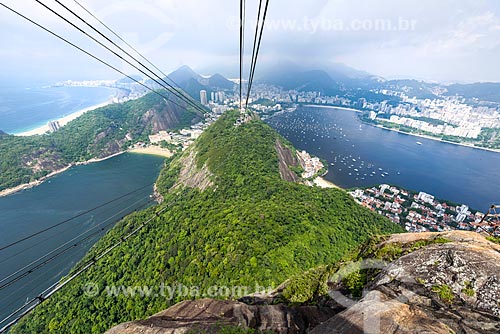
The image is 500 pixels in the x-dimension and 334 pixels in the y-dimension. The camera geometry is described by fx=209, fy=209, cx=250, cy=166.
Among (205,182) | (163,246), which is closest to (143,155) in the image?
(205,182)

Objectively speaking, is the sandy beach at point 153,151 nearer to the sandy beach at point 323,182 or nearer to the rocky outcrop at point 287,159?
the rocky outcrop at point 287,159

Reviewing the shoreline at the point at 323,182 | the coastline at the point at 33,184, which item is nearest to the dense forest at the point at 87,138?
the coastline at the point at 33,184

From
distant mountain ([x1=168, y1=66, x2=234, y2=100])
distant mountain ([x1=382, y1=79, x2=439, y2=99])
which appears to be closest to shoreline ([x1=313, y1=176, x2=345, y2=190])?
distant mountain ([x1=168, y1=66, x2=234, y2=100])

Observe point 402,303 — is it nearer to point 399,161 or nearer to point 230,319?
point 230,319

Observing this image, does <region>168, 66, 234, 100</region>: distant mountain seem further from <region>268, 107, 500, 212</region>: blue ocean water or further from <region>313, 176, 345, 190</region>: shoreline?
<region>313, 176, 345, 190</region>: shoreline

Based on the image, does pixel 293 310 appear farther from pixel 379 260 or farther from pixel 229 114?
pixel 229 114

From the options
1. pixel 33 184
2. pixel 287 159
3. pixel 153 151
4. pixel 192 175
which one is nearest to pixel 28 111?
pixel 153 151
